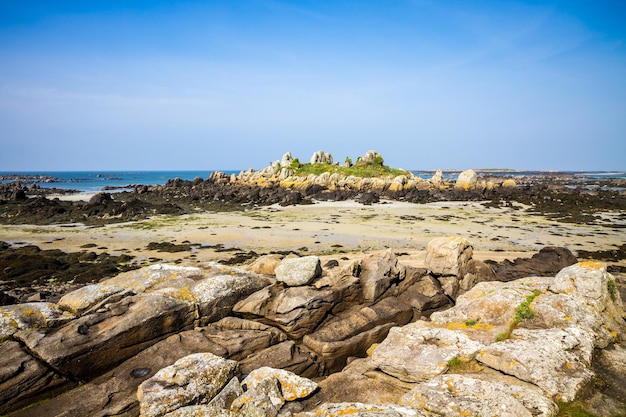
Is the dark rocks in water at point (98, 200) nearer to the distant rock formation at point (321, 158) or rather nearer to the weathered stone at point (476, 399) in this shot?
the weathered stone at point (476, 399)

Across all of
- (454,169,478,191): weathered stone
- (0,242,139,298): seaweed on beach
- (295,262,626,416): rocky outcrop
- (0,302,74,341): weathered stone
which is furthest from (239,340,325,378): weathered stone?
(454,169,478,191): weathered stone

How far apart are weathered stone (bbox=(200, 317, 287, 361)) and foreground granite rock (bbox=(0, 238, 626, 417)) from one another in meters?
0.05

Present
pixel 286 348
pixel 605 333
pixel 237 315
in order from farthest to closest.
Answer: pixel 237 315 < pixel 286 348 < pixel 605 333

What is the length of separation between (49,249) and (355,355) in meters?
30.1

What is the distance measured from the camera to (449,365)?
26.6ft

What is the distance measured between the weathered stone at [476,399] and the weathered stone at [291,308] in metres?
5.34

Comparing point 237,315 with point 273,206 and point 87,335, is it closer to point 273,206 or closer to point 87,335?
point 87,335

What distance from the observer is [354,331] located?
1155cm

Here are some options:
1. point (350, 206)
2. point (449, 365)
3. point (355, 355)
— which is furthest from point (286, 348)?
point (350, 206)

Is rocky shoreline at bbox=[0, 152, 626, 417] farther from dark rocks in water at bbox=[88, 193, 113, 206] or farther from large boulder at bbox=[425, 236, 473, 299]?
dark rocks in water at bbox=[88, 193, 113, 206]

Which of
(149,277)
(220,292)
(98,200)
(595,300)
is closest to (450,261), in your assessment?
(595,300)

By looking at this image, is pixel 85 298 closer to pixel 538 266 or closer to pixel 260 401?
pixel 260 401

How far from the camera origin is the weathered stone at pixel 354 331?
1081cm

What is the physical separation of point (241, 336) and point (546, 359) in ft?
27.0
